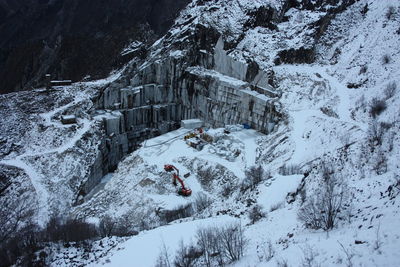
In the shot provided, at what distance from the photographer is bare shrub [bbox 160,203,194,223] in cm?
2797

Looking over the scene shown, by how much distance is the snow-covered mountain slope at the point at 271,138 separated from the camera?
13430 mm

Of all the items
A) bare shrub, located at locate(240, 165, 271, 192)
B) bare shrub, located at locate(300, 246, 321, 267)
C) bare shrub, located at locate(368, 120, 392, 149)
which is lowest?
bare shrub, located at locate(240, 165, 271, 192)

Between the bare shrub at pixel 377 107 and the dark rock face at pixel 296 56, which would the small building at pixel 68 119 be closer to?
the dark rock face at pixel 296 56

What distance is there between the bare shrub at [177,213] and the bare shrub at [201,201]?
2.08ft

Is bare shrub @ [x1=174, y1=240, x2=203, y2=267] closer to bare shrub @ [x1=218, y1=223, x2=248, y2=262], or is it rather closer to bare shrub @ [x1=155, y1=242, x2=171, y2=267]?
bare shrub @ [x1=155, y1=242, x2=171, y2=267]

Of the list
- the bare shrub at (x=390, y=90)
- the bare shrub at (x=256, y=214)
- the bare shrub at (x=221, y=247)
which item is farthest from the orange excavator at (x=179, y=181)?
the bare shrub at (x=390, y=90)

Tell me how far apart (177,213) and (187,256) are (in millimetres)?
15032

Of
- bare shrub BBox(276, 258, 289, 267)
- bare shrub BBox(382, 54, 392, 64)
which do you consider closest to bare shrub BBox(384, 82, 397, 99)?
bare shrub BBox(382, 54, 392, 64)

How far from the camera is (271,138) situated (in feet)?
113

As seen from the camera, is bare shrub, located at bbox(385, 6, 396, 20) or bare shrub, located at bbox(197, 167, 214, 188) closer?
bare shrub, located at bbox(197, 167, 214, 188)

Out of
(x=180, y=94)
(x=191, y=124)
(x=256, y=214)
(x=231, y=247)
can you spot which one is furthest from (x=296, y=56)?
(x=231, y=247)

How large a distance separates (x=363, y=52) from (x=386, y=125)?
20.1m

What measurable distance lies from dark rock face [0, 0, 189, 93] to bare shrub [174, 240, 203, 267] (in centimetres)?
4687

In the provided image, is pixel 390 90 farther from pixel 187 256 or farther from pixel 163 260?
pixel 163 260
